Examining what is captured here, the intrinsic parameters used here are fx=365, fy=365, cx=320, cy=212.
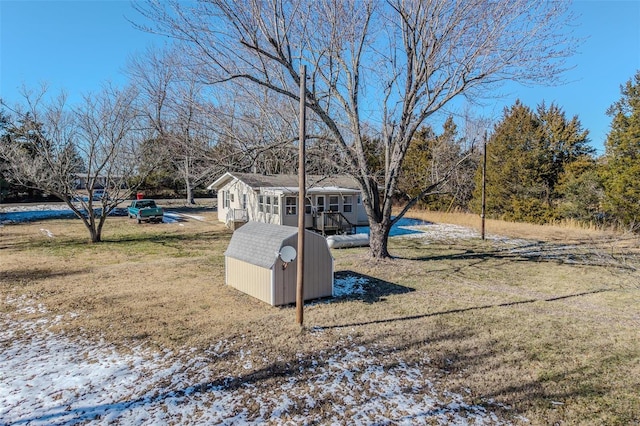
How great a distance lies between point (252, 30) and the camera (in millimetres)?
8062

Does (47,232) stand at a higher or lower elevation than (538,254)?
higher

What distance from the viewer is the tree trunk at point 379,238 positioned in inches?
413

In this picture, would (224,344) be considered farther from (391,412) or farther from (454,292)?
(454,292)

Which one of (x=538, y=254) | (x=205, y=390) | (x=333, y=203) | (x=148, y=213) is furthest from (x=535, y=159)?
(x=205, y=390)

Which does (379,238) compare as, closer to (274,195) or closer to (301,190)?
(301,190)

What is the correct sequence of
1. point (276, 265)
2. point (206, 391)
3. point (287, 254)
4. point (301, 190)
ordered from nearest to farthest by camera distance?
point (206, 391) → point (301, 190) → point (287, 254) → point (276, 265)

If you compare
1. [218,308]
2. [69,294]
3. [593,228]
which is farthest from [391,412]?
[593,228]

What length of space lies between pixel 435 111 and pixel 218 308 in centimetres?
727

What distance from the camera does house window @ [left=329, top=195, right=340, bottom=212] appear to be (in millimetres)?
18500

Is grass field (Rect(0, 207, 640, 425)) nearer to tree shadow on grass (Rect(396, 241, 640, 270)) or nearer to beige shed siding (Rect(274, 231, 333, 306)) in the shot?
tree shadow on grass (Rect(396, 241, 640, 270))

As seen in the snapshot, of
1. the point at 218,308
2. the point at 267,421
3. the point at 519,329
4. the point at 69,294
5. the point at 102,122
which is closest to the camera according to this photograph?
the point at 267,421

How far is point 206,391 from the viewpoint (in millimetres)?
3979

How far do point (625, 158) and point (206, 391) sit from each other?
2126 centimetres

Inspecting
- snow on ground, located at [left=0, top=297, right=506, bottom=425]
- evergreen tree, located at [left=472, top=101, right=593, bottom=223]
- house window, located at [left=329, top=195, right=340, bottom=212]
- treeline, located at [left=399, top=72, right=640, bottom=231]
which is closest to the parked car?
house window, located at [left=329, top=195, right=340, bottom=212]
